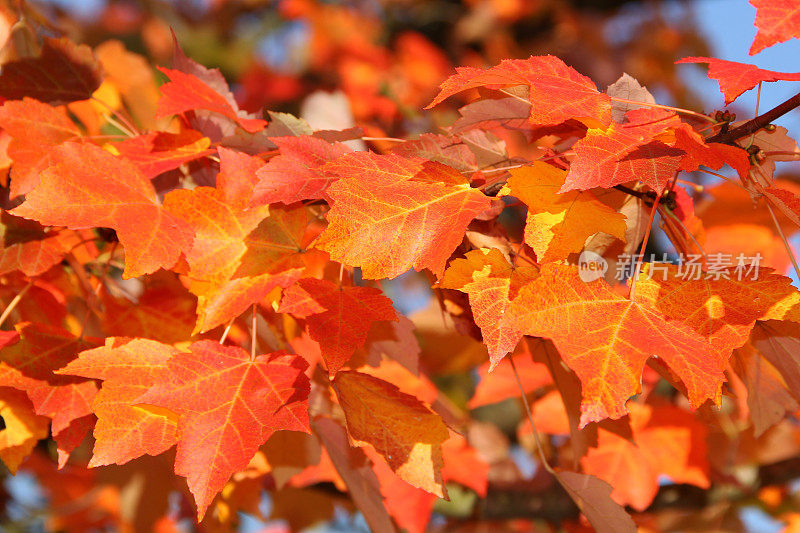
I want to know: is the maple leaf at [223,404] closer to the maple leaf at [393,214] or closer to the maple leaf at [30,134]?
the maple leaf at [393,214]

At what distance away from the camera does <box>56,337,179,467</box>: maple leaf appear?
1.71 feet

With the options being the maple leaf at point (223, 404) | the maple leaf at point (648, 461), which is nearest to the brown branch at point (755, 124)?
the maple leaf at point (223, 404)

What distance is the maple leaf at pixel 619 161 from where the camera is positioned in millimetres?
442

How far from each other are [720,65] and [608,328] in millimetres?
190

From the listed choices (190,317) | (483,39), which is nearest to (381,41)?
(483,39)

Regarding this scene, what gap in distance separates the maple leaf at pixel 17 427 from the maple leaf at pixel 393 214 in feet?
1.05

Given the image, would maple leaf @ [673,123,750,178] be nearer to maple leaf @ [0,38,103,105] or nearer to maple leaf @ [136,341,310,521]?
maple leaf @ [136,341,310,521]

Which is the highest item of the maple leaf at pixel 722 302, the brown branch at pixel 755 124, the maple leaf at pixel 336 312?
the brown branch at pixel 755 124

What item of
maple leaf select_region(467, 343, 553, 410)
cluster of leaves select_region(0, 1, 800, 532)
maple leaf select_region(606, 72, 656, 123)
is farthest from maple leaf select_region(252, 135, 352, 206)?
maple leaf select_region(467, 343, 553, 410)

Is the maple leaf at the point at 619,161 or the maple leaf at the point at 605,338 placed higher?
the maple leaf at the point at 619,161

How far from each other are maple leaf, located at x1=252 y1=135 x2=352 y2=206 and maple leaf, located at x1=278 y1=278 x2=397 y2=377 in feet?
0.22

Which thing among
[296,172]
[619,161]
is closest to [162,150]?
[296,172]

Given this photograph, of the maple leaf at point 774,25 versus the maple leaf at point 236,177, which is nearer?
the maple leaf at point 774,25

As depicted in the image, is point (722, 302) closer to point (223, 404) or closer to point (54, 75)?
point (223, 404)
